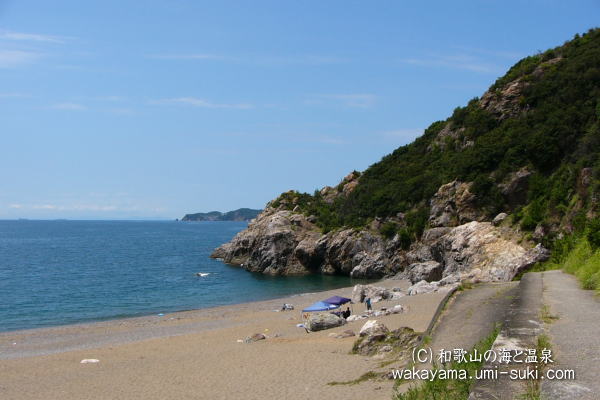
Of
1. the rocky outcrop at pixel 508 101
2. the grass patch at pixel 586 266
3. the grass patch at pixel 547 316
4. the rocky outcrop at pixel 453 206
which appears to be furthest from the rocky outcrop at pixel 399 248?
the grass patch at pixel 547 316

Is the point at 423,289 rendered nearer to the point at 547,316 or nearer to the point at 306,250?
the point at 547,316

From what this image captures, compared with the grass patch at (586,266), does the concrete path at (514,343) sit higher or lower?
lower

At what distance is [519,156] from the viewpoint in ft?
148

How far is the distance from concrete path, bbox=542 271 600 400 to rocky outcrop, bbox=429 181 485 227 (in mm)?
31275

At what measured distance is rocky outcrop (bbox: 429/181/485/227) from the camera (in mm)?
46438

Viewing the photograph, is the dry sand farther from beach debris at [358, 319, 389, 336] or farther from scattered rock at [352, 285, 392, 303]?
scattered rock at [352, 285, 392, 303]

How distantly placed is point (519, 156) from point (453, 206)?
757 cm

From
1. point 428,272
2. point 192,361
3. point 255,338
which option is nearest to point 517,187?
point 428,272

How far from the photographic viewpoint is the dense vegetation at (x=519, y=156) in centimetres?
3656

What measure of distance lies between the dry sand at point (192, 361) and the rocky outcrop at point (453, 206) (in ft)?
57.0

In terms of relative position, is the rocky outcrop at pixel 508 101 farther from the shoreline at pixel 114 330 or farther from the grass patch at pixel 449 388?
the grass patch at pixel 449 388

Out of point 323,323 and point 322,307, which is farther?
point 322,307

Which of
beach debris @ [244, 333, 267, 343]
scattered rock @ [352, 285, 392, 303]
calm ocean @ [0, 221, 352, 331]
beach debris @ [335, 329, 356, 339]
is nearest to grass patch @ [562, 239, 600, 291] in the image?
beach debris @ [335, 329, 356, 339]

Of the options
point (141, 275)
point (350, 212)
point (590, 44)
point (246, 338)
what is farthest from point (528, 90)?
point (141, 275)
